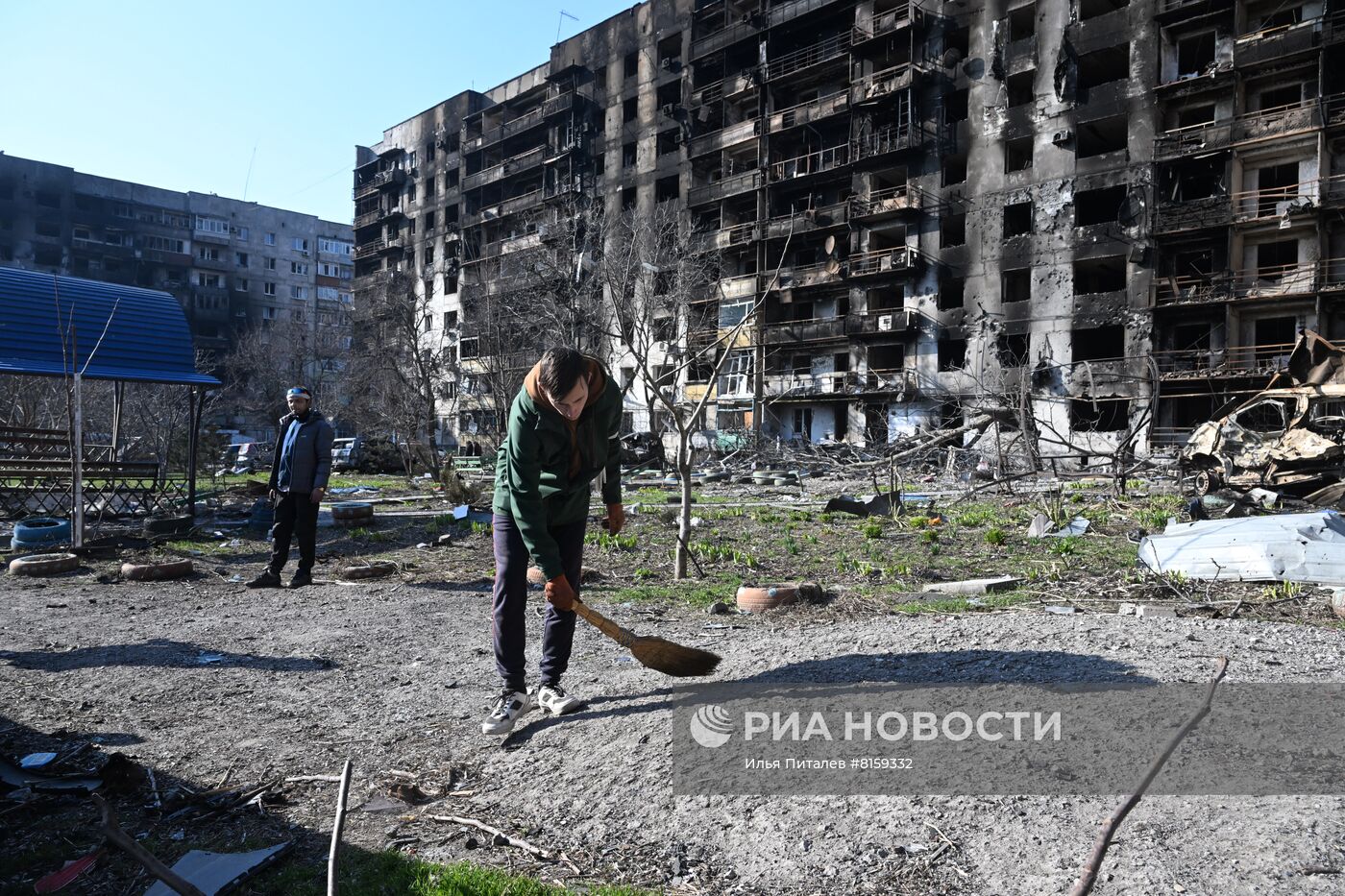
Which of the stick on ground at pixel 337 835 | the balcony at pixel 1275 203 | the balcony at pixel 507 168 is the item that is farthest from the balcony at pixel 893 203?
the stick on ground at pixel 337 835

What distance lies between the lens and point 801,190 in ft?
133

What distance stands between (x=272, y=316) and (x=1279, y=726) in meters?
77.2

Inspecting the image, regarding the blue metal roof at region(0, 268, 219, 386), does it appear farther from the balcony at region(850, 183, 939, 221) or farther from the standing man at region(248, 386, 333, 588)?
the balcony at region(850, 183, 939, 221)

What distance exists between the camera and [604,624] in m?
4.04

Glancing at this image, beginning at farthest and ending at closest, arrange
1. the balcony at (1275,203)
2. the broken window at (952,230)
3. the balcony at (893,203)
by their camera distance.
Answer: the balcony at (893,203) → the broken window at (952,230) → the balcony at (1275,203)

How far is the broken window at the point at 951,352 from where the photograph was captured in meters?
34.8

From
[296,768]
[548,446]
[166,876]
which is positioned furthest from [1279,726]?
[296,768]

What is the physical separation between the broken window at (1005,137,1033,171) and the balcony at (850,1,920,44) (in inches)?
293

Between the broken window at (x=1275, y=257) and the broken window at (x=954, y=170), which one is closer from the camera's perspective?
the broken window at (x=1275, y=257)

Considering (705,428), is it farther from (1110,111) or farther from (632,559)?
(632,559)

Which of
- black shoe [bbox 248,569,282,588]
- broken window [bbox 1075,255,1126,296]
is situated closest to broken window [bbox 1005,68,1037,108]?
broken window [bbox 1075,255,1126,296]

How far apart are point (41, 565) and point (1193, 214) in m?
34.0

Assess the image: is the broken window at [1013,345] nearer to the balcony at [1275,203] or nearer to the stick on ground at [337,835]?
the balcony at [1275,203]

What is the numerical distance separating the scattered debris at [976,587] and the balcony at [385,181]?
205 ft
